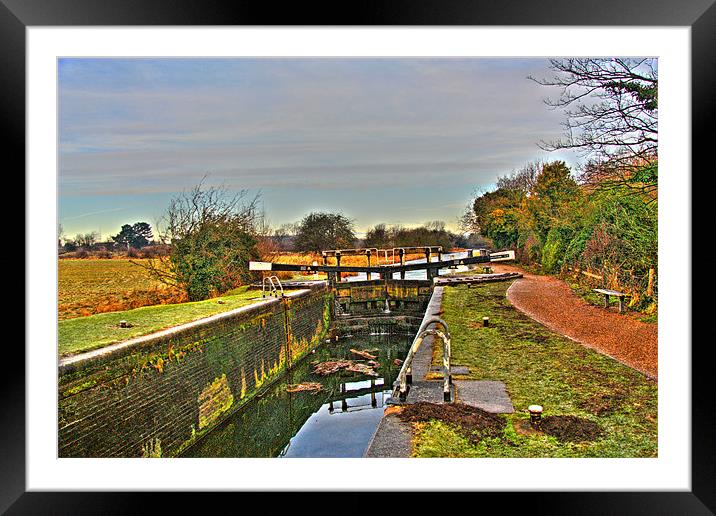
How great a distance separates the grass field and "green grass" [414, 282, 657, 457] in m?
4.59

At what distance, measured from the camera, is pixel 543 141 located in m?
8.78

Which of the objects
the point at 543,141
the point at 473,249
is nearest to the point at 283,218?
the point at 473,249

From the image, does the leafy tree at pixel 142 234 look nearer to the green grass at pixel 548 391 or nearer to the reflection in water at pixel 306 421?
the reflection in water at pixel 306 421

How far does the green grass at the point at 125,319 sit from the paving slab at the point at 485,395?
2.63 m

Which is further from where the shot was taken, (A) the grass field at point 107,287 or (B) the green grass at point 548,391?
(A) the grass field at point 107,287

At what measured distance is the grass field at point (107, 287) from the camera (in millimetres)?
8656

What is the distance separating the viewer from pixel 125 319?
5812 mm

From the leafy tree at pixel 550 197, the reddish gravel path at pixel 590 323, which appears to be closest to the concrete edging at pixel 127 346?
the reddish gravel path at pixel 590 323

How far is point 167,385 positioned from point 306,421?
262cm
